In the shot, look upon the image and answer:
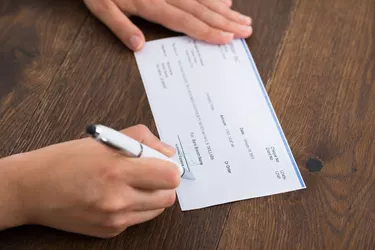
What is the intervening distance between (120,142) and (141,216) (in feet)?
0.48

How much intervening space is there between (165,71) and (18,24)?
276 mm

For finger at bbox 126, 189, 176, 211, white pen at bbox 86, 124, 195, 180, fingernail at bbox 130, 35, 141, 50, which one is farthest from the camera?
fingernail at bbox 130, 35, 141, 50

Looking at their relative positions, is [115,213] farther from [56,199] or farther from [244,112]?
[244,112]

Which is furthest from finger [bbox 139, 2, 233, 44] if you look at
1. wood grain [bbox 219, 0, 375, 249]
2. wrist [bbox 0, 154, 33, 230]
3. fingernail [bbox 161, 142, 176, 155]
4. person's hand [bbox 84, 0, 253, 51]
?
wrist [bbox 0, 154, 33, 230]

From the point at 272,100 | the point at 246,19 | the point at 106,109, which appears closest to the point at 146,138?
the point at 106,109

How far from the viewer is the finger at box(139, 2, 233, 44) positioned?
87 centimetres

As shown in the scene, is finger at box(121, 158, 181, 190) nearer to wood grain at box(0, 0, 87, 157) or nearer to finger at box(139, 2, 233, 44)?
wood grain at box(0, 0, 87, 157)

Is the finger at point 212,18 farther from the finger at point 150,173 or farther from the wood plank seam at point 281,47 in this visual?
the finger at point 150,173

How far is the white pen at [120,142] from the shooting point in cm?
50

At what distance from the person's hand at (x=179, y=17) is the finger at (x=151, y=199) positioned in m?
0.32

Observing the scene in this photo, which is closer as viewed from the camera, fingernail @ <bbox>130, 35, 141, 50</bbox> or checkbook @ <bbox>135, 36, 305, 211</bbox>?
checkbook @ <bbox>135, 36, 305, 211</bbox>

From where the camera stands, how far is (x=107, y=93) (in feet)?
2.57

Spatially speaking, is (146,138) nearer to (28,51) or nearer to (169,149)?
Result: (169,149)

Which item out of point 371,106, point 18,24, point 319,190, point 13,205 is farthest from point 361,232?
point 18,24
